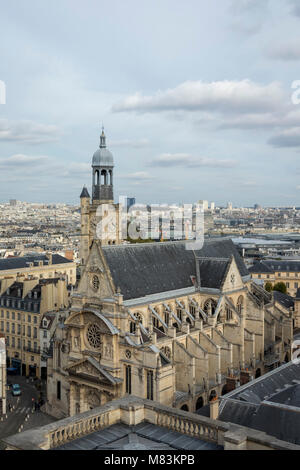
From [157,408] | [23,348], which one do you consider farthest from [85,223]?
[157,408]

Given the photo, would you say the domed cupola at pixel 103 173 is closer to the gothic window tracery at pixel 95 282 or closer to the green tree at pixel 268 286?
the gothic window tracery at pixel 95 282

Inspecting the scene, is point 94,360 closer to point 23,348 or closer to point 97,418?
point 23,348

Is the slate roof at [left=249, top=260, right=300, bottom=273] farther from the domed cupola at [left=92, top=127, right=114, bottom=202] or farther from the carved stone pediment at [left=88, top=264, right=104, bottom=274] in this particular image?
the carved stone pediment at [left=88, top=264, right=104, bottom=274]

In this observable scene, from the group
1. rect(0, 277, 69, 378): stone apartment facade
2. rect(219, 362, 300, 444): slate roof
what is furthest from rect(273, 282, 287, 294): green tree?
rect(219, 362, 300, 444): slate roof

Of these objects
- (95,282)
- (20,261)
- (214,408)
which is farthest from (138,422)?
(20,261)

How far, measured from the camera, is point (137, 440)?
13992mm

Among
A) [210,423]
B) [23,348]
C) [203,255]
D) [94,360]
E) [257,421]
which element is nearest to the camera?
[210,423]

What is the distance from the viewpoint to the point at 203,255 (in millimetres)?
54969

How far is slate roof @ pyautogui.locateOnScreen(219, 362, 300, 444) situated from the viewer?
24.9 metres

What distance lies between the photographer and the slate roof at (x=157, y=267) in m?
44.2

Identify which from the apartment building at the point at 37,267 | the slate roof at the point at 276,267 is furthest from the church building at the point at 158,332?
the slate roof at the point at 276,267

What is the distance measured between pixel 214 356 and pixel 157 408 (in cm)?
3175

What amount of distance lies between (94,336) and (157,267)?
31.2 feet

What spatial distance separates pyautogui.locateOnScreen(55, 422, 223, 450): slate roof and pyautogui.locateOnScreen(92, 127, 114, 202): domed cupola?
47.8 meters
